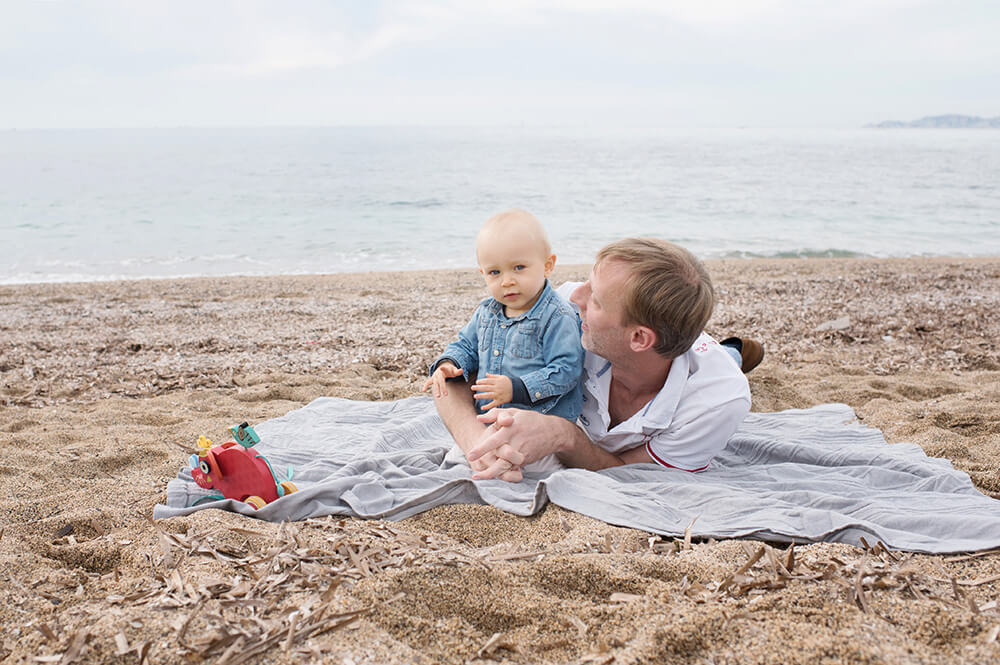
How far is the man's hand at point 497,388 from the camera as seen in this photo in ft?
11.3

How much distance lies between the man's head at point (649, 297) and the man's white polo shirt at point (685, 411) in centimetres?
23

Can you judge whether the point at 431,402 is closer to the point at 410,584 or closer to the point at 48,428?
the point at 48,428

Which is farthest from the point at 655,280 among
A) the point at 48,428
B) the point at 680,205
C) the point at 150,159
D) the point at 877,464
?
the point at 150,159

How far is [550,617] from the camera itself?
207cm

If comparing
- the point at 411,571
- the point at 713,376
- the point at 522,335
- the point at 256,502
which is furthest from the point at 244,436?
the point at 713,376

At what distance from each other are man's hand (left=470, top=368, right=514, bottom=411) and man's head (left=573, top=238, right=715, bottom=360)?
0.52m

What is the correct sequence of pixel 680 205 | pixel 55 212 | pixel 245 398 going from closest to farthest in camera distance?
pixel 245 398, pixel 55 212, pixel 680 205

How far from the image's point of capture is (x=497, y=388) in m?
3.45

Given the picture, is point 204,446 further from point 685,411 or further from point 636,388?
point 685,411

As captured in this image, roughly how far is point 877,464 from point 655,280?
1.64 m

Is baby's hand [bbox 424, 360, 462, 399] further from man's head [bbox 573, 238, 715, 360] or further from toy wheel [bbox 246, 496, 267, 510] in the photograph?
toy wheel [bbox 246, 496, 267, 510]

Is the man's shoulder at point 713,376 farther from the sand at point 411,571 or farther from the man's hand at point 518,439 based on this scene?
the sand at point 411,571

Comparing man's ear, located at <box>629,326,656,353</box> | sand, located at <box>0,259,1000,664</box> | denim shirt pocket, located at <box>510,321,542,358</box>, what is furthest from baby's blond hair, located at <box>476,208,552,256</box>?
sand, located at <box>0,259,1000,664</box>

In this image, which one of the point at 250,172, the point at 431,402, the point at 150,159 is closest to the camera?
the point at 431,402
